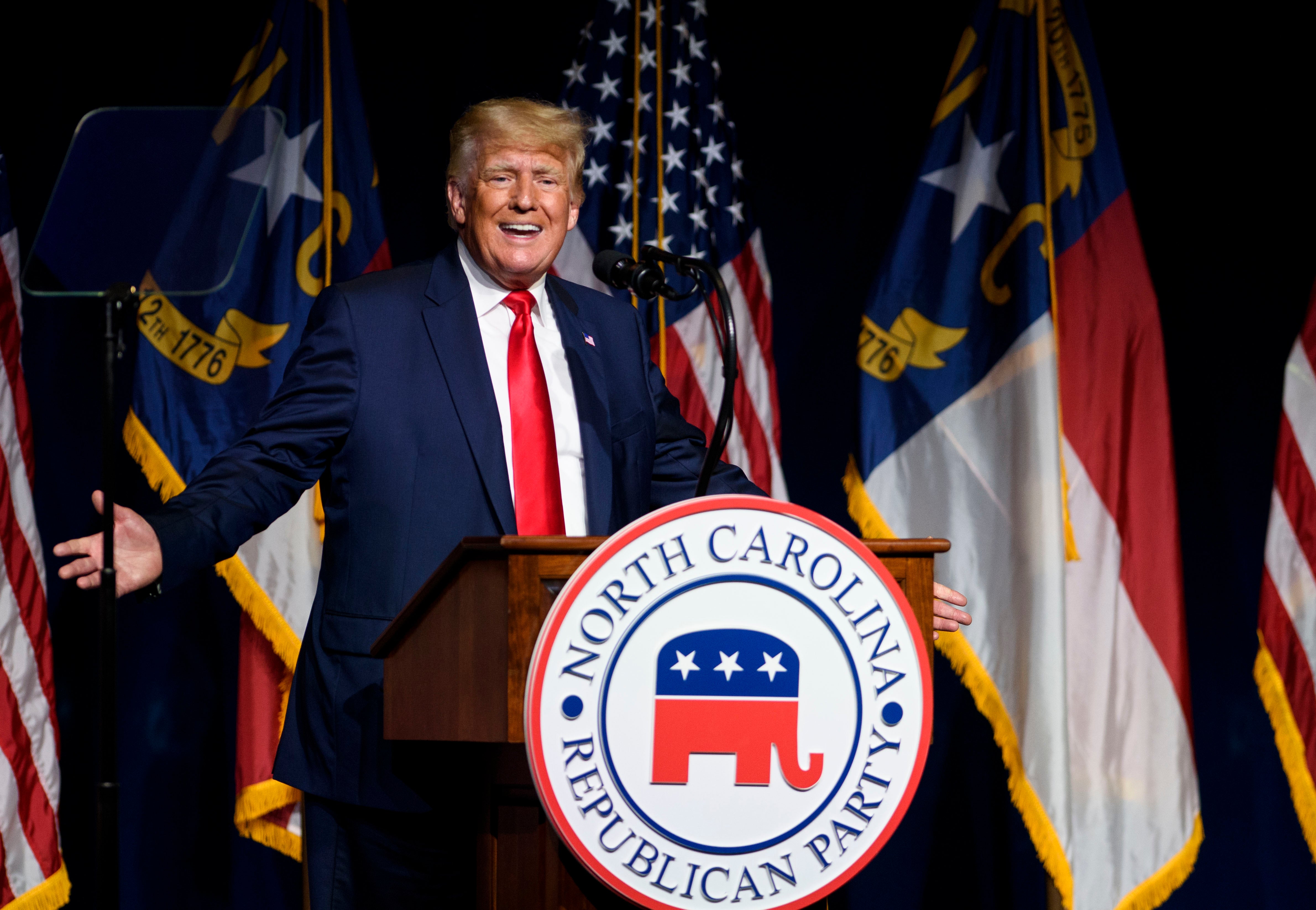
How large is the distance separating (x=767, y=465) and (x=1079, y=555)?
80 centimetres

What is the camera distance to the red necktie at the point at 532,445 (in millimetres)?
1545

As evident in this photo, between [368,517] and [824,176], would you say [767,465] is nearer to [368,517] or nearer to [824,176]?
[824,176]

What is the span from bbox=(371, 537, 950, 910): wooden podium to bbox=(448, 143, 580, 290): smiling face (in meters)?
0.62

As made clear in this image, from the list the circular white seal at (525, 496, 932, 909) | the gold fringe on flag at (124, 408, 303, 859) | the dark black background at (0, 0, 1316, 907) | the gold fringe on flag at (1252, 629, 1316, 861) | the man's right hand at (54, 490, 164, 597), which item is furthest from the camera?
the dark black background at (0, 0, 1316, 907)

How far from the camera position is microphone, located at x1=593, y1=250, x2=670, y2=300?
142 cm

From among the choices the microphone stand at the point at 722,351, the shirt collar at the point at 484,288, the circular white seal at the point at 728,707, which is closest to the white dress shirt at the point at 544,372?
the shirt collar at the point at 484,288

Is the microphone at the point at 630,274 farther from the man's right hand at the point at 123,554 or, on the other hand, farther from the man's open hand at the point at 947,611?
the man's right hand at the point at 123,554

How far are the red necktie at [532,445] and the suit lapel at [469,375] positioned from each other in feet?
0.08

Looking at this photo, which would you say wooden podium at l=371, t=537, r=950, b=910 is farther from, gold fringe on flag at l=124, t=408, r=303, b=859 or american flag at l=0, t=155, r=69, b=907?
american flag at l=0, t=155, r=69, b=907

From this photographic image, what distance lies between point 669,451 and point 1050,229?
166 centimetres

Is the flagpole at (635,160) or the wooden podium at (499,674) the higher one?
the flagpole at (635,160)

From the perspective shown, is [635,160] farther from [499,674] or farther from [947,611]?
[499,674]

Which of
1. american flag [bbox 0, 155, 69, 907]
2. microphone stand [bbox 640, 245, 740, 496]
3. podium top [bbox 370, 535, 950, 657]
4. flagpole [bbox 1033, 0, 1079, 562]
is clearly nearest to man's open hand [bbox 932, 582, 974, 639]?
podium top [bbox 370, 535, 950, 657]

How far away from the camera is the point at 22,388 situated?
9.64 feet
